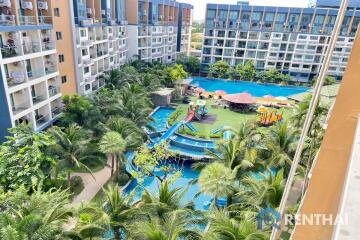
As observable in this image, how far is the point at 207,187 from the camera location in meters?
15.2

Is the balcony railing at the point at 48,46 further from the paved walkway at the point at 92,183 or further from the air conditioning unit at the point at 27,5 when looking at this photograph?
the paved walkway at the point at 92,183

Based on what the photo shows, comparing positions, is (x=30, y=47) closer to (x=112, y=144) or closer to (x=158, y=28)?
(x=112, y=144)

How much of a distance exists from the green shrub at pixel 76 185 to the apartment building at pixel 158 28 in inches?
1329

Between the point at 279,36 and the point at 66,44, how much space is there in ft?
163

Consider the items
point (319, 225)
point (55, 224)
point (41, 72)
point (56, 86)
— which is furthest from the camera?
point (56, 86)

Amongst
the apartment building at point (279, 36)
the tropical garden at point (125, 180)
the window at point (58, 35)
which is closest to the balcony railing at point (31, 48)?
the window at point (58, 35)

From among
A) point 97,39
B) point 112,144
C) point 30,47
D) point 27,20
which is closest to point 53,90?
point 30,47

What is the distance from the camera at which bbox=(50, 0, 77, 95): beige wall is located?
28.1 m

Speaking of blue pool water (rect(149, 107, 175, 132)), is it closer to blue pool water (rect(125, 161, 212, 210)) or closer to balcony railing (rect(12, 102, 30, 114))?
blue pool water (rect(125, 161, 212, 210))

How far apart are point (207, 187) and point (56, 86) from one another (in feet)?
71.7

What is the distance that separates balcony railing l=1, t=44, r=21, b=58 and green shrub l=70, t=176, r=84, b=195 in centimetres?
1158

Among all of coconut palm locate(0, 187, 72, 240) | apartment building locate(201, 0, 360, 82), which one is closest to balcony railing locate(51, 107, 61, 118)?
coconut palm locate(0, 187, 72, 240)

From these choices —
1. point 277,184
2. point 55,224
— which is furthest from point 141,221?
point 277,184

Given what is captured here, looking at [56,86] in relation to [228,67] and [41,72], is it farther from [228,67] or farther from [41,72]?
[228,67]
